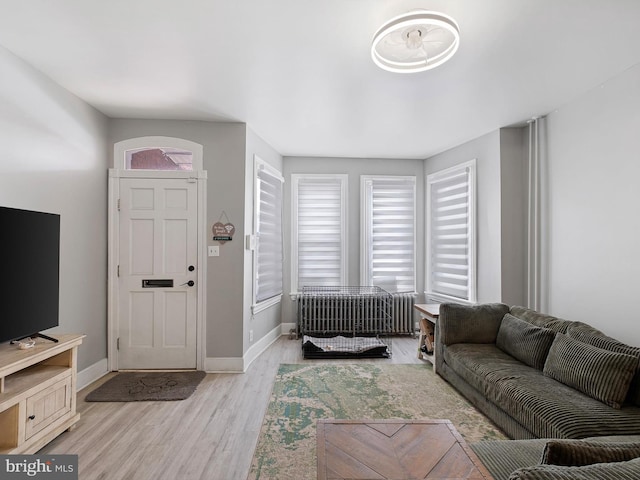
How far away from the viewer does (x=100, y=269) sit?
361cm

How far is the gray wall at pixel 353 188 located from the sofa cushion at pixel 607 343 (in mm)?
2824

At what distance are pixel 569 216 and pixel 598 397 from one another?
1830 millimetres

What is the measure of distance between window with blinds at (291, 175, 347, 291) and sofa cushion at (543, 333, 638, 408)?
3.18 metres

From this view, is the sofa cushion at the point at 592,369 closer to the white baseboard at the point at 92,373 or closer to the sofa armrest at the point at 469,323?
the sofa armrest at the point at 469,323

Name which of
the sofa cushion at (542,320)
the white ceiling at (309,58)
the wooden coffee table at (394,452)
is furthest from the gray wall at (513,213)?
the wooden coffee table at (394,452)

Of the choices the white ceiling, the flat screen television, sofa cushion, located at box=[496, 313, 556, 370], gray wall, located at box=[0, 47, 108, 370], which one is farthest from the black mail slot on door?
sofa cushion, located at box=[496, 313, 556, 370]

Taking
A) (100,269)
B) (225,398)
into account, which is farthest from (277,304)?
(100,269)

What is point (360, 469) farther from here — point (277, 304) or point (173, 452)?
point (277, 304)

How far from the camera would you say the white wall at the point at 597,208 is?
273 centimetres

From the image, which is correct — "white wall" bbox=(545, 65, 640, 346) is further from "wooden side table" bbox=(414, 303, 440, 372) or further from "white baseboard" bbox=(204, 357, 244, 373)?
"white baseboard" bbox=(204, 357, 244, 373)

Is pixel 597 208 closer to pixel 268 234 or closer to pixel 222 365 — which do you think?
pixel 268 234

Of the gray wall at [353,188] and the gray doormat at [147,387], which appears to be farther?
the gray wall at [353,188]

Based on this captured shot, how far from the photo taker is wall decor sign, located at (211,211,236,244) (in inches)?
149

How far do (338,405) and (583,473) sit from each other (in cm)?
228
